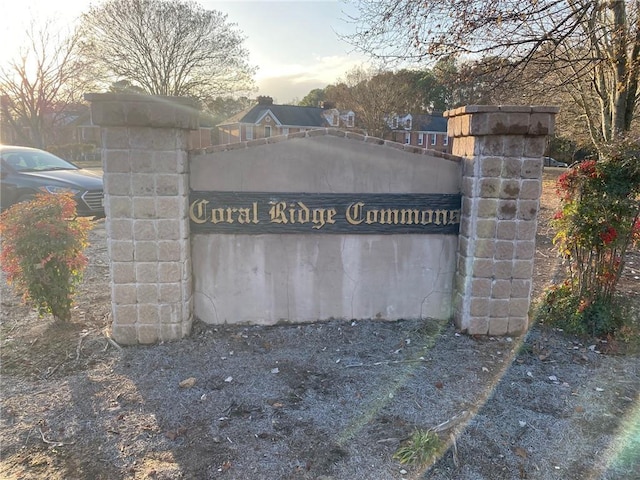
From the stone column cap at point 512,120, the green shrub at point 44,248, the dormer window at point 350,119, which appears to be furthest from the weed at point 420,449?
the dormer window at point 350,119

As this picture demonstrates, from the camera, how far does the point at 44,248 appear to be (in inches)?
159

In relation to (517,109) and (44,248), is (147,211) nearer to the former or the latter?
(44,248)

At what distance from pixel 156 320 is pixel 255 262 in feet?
3.19

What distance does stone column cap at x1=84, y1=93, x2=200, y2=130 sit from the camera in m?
3.72

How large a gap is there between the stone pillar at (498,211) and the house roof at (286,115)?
40585 mm

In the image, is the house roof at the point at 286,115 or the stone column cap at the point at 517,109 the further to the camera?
the house roof at the point at 286,115

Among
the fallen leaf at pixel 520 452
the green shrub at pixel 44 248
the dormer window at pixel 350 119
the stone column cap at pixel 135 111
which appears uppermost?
the dormer window at pixel 350 119

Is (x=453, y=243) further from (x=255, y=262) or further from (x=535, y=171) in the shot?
(x=255, y=262)

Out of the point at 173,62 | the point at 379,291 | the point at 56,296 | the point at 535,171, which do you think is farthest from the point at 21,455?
the point at 173,62

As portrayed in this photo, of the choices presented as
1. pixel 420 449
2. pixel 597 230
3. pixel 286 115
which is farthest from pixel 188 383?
pixel 286 115

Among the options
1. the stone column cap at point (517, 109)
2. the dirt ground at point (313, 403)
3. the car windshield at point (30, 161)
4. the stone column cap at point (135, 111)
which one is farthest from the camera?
the car windshield at point (30, 161)

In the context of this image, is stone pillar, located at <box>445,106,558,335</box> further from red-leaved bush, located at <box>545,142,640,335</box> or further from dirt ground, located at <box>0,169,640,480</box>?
red-leaved bush, located at <box>545,142,640,335</box>

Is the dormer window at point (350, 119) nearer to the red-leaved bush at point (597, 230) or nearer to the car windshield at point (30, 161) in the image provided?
the car windshield at point (30, 161)

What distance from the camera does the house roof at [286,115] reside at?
43.8m
